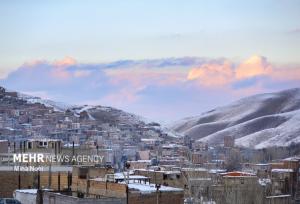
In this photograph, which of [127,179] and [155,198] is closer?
[155,198]

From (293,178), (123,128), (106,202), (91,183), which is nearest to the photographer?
(106,202)

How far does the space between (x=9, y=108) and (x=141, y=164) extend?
98.3m

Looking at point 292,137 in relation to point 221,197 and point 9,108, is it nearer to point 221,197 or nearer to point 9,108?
point 9,108

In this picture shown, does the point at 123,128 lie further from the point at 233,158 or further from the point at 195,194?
the point at 195,194

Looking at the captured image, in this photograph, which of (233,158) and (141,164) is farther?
(233,158)

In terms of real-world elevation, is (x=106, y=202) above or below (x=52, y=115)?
below

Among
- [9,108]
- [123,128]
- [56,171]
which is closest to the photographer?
[56,171]

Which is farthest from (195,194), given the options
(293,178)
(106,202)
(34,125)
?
(34,125)

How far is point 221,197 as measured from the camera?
50.8m

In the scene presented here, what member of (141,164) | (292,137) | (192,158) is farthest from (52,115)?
(141,164)

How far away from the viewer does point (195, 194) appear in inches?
1913

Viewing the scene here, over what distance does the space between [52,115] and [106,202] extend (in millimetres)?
146653

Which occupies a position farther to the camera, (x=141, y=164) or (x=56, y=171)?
(x=141, y=164)

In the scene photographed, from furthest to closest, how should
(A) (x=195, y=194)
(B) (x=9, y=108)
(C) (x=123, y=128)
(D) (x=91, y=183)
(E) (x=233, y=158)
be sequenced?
1. (C) (x=123, y=128)
2. (B) (x=9, y=108)
3. (E) (x=233, y=158)
4. (A) (x=195, y=194)
5. (D) (x=91, y=183)
